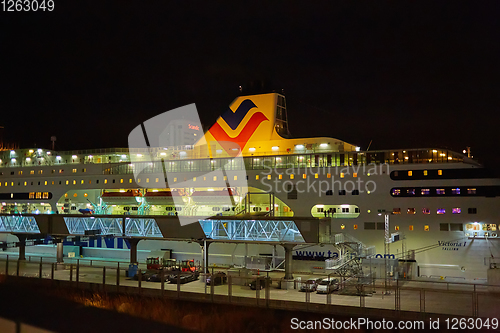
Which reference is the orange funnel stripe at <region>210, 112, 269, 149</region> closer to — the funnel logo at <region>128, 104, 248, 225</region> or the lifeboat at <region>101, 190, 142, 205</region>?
the funnel logo at <region>128, 104, 248, 225</region>

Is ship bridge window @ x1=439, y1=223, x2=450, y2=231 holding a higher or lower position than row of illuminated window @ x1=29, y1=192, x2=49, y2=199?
lower

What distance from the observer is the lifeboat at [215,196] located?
117 feet

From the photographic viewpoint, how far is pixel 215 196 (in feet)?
117

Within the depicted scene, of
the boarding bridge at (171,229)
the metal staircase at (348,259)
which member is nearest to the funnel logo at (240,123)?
the boarding bridge at (171,229)

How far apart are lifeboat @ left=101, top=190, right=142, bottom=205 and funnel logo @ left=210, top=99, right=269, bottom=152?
8.69 metres

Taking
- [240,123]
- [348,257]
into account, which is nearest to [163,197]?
[240,123]

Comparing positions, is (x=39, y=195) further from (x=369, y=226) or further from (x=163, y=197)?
(x=369, y=226)

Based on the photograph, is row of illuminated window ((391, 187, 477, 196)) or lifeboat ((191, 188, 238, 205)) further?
lifeboat ((191, 188, 238, 205))

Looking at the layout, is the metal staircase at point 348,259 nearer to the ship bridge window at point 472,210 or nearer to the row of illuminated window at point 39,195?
the ship bridge window at point 472,210

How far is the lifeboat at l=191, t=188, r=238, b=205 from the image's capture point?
35.6 meters

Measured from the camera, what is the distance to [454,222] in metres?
29.1

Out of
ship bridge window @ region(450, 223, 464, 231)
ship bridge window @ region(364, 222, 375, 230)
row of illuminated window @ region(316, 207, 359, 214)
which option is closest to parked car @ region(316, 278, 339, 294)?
ship bridge window @ region(364, 222, 375, 230)

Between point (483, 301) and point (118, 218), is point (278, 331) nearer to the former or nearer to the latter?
point (483, 301)

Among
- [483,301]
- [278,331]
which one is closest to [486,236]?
[483,301]
